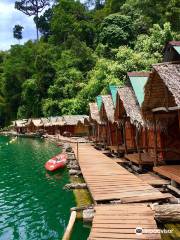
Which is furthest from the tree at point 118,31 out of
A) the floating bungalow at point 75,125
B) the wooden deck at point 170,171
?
the wooden deck at point 170,171

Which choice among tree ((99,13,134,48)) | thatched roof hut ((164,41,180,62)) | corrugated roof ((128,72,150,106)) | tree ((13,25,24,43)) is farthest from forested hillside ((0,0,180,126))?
thatched roof hut ((164,41,180,62))

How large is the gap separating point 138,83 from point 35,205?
7.90 meters

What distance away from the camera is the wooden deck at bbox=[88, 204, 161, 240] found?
8062 mm

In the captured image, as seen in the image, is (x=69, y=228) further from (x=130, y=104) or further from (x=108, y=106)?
(x=108, y=106)

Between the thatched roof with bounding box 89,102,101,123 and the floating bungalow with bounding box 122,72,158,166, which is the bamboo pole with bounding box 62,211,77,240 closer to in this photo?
the floating bungalow with bounding box 122,72,158,166

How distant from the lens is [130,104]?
1734 cm

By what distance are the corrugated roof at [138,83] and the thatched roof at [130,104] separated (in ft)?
1.17

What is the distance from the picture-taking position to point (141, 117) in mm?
16500

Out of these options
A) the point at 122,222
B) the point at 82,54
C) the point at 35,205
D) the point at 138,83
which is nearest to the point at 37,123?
the point at 82,54

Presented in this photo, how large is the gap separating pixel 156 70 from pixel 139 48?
3444 centimetres

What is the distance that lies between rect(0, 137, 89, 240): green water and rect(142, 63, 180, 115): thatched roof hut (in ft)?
16.3

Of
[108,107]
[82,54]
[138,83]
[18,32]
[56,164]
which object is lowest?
[56,164]

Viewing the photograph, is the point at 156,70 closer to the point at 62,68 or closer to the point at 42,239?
the point at 42,239

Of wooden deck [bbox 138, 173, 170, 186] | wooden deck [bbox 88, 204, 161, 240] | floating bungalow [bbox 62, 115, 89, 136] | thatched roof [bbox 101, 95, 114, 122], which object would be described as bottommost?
wooden deck [bbox 88, 204, 161, 240]
